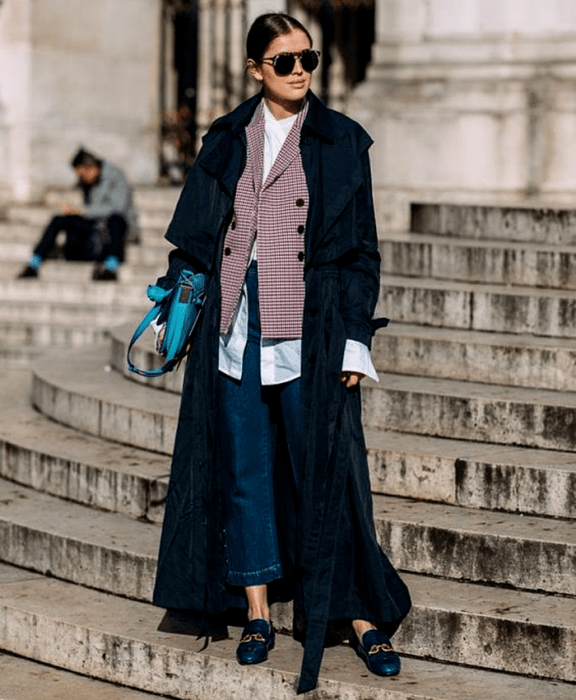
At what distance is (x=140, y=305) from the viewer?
12242 millimetres

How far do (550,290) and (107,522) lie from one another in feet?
8.63

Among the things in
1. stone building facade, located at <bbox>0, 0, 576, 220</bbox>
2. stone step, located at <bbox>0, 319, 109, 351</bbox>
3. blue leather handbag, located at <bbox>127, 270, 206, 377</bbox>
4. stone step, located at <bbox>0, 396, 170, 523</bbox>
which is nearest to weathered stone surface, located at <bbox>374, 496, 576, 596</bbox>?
stone step, located at <bbox>0, 396, 170, 523</bbox>

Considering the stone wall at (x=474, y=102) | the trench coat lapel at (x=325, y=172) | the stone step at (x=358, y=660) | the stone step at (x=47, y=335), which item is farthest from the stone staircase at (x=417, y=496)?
the stone step at (x=47, y=335)

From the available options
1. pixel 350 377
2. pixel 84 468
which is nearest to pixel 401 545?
pixel 350 377

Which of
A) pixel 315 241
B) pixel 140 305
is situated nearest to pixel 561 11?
pixel 140 305

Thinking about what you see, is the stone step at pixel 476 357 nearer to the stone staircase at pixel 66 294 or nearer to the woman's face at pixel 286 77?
the woman's face at pixel 286 77

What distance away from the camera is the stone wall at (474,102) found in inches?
436

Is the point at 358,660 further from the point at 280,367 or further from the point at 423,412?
the point at 423,412

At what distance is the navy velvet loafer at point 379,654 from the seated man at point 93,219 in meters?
7.68

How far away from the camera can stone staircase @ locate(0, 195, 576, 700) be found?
17.6 ft

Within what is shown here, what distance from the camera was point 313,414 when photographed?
4.97 metres

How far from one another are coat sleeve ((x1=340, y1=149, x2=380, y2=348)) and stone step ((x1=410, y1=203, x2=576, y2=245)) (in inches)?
153

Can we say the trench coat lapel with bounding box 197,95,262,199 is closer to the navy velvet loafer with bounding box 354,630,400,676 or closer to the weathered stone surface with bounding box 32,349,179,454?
the navy velvet loafer with bounding box 354,630,400,676

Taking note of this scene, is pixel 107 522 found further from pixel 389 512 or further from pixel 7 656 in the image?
pixel 389 512
